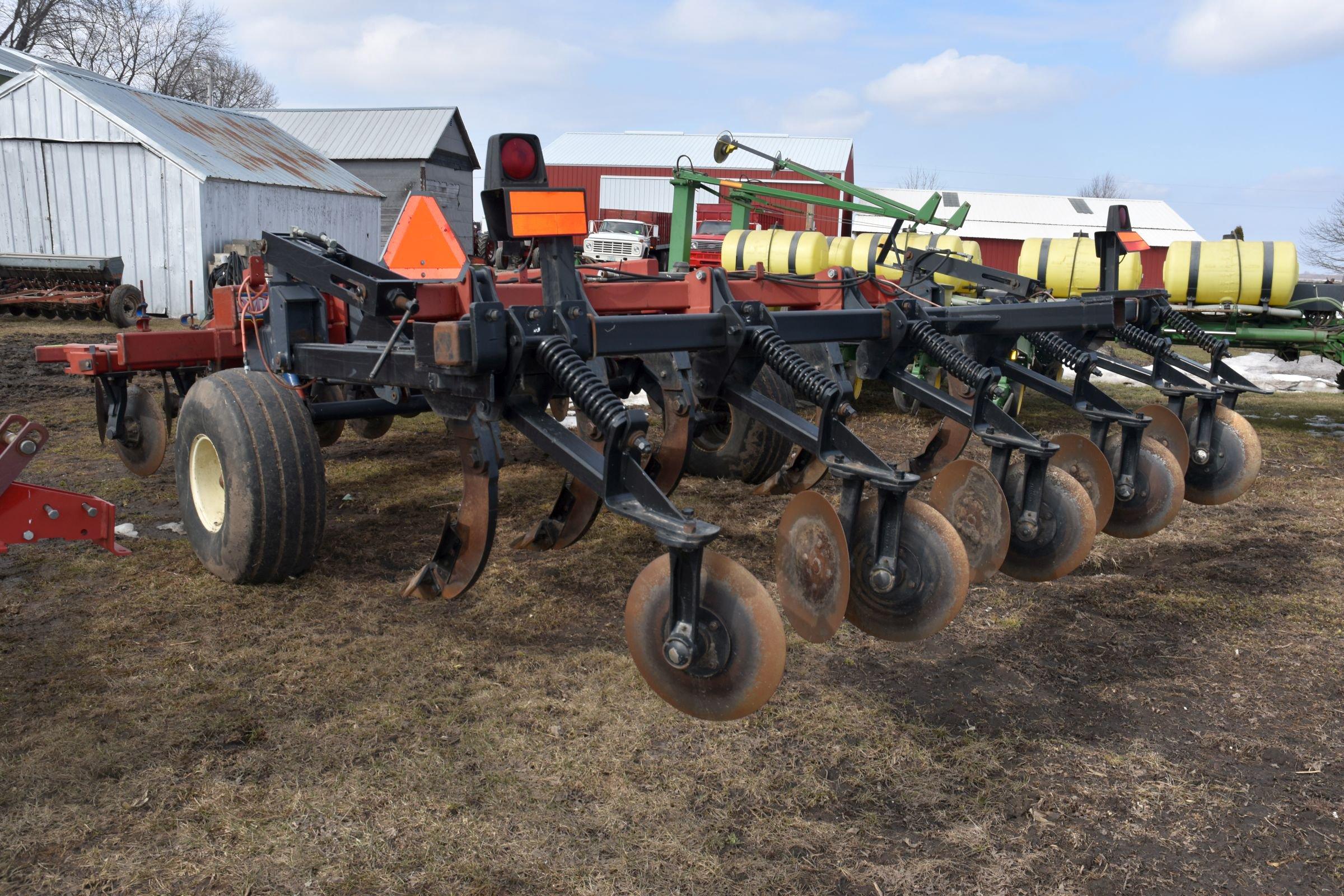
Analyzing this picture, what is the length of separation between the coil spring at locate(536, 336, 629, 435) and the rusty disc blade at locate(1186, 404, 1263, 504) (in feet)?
11.7

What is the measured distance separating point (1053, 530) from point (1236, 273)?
252 inches

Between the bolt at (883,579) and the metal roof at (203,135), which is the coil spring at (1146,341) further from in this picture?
the metal roof at (203,135)

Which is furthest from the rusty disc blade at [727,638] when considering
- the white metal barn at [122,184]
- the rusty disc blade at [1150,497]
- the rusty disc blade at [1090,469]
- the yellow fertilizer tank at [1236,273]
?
the white metal barn at [122,184]

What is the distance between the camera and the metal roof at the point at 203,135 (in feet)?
58.0

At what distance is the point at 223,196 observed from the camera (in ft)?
58.9

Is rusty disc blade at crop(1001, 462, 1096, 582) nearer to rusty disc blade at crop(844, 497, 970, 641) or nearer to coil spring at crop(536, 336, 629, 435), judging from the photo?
rusty disc blade at crop(844, 497, 970, 641)

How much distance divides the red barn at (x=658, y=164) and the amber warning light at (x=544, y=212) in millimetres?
26484

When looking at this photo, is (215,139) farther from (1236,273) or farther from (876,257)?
(1236,273)

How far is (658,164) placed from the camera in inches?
1480

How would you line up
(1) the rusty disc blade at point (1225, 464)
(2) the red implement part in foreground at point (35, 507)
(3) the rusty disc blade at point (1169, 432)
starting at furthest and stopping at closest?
1. (1) the rusty disc blade at point (1225, 464)
2. (3) the rusty disc blade at point (1169, 432)
3. (2) the red implement part in foreground at point (35, 507)

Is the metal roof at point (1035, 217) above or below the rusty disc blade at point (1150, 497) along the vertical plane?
above

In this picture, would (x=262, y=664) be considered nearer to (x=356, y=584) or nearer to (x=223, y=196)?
(x=356, y=584)

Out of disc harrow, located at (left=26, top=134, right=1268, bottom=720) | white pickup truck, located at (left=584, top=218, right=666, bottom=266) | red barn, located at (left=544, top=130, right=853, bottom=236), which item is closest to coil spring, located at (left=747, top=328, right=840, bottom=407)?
disc harrow, located at (left=26, top=134, right=1268, bottom=720)

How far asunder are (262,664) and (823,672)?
2.07m
